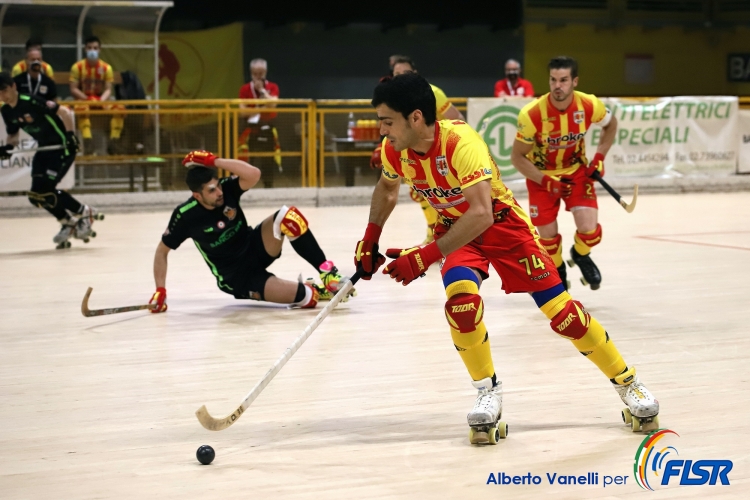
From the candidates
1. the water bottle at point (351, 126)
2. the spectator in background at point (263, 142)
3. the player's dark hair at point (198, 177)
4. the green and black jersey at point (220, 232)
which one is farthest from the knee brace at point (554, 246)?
the water bottle at point (351, 126)

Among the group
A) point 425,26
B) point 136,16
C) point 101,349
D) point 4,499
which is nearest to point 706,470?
point 4,499

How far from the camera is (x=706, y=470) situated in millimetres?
3717

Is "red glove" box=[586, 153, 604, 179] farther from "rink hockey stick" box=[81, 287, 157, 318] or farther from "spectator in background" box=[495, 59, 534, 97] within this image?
"spectator in background" box=[495, 59, 534, 97]

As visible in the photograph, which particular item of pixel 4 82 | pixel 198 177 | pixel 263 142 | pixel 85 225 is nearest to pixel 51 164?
pixel 85 225

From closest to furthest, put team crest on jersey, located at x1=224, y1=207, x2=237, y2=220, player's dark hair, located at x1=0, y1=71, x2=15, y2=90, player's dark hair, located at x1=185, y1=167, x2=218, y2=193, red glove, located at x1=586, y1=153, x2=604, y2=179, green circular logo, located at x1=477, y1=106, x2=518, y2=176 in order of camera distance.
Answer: player's dark hair, located at x1=185, y1=167, x2=218, y2=193 → team crest on jersey, located at x1=224, y1=207, x2=237, y2=220 → red glove, located at x1=586, y1=153, x2=604, y2=179 → player's dark hair, located at x1=0, y1=71, x2=15, y2=90 → green circular logo, located at x1=477, y1=106, x2=518, y2=176

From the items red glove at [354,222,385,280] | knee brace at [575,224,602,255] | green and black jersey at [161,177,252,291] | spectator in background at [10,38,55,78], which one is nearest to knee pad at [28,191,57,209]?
spectator in background at [10,38,55,78]

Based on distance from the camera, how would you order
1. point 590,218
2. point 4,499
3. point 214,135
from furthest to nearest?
point 214,135, point 590,218, point 4,499

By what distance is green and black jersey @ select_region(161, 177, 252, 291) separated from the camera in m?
7.02

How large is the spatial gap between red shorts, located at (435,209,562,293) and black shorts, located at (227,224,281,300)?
10.0 ft

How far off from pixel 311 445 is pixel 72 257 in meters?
6.54

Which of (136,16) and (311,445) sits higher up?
(136,16)

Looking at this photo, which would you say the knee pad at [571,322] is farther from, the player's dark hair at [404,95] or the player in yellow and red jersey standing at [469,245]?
the player's dark hair at [404,95]

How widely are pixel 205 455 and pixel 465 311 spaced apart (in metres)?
1.16

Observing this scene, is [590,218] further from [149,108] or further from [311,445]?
[149,108]
